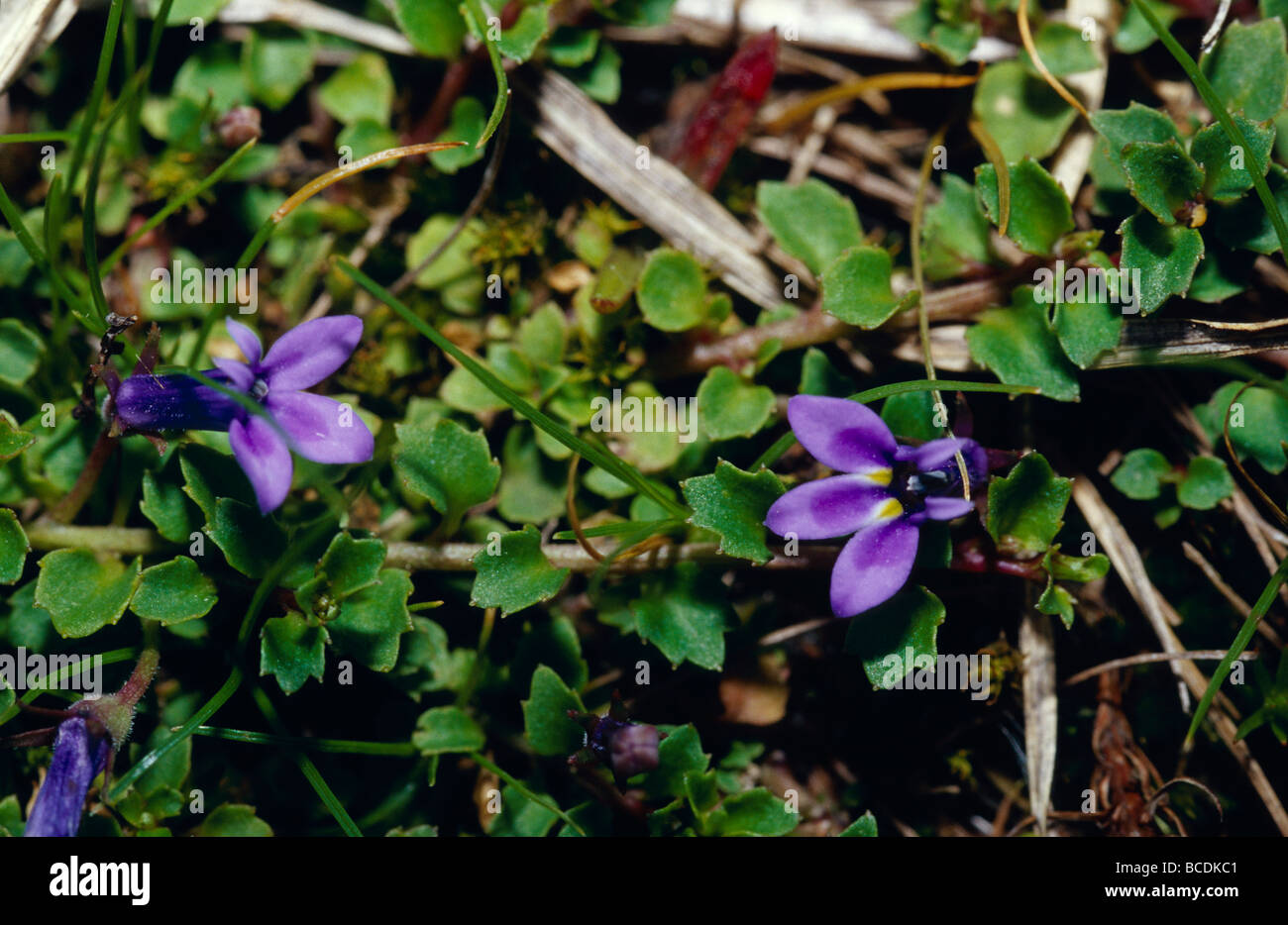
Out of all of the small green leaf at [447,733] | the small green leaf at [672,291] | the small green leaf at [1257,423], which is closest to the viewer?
the small green leaf at [447,733]

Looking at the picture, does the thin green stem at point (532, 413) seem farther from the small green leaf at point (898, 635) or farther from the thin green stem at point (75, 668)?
the thin green stem at point (75, 668)

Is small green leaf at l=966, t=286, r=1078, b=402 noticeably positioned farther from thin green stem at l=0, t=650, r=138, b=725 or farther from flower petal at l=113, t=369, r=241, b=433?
thin green stem at l=0, t=650, r=138, b=725

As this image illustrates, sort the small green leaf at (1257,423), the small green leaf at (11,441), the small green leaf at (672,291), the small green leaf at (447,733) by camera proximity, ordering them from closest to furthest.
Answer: the small green leaf at (11,441)
the small green leaf at (447,733)
the small green leaf at (1257,423)
the small green leaf at (672,291)

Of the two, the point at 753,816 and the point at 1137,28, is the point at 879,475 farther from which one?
the point at 1137,28

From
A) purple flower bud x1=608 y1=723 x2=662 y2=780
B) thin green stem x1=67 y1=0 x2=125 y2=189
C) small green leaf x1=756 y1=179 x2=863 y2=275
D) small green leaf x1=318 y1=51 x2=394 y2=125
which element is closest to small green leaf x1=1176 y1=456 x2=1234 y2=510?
small green leaf x1=756 y1=179 x2=863 y2=275

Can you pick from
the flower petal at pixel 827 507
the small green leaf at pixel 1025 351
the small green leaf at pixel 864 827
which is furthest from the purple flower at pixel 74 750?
the small green leaf at pixel 1025 351

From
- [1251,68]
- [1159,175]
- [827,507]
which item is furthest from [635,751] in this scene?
[1251,68]

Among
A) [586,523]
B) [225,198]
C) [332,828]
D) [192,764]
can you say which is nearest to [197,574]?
[192,764]
